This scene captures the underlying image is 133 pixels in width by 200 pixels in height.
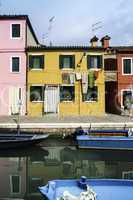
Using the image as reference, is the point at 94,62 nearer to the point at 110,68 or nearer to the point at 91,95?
the point at 110,68

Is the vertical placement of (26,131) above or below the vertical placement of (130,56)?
below

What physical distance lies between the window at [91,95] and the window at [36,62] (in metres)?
4.34

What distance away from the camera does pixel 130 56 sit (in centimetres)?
3881

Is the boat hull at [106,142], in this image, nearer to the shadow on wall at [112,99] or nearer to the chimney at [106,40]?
the shadow on wall at [112,99]

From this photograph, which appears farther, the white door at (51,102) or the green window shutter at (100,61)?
the green window shutter at (100,61)

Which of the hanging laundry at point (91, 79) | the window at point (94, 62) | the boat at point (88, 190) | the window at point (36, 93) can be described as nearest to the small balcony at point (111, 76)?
the window at point (94, 62)

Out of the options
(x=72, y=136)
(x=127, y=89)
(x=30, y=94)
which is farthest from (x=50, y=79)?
(x=72, y=136)

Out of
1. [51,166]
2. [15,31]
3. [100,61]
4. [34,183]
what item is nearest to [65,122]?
[100,61]

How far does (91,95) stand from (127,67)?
4.02m

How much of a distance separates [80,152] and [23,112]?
1370cm

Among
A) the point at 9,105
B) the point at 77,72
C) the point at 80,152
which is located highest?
the point at 77,72

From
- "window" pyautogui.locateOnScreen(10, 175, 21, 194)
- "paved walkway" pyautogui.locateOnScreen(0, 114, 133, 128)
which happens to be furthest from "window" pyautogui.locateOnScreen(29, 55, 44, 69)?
"window" pyautogui.locateOnScreen(10, 175, 21, 194)

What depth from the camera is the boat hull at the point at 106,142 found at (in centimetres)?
2459

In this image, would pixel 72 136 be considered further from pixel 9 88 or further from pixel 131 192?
pixel 131 192
